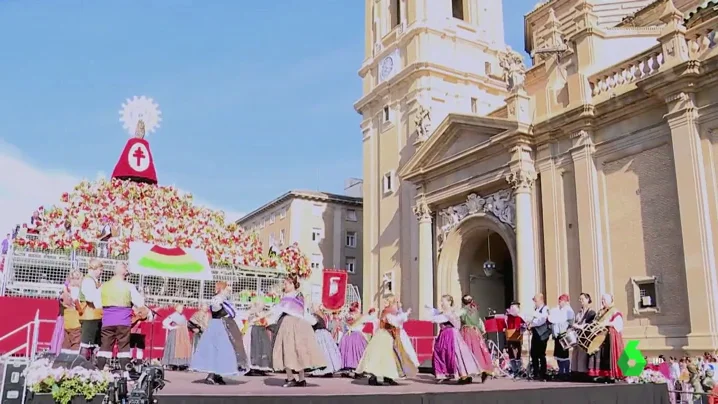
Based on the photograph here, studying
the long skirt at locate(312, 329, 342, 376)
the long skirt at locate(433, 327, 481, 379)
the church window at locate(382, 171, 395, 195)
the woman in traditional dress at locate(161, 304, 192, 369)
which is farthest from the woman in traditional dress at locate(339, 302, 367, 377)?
the church window at locate(382, 171, 395, 195)

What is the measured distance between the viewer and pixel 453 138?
23156 mm

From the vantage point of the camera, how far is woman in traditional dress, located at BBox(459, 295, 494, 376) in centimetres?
1191

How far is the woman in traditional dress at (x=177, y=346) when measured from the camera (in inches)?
668

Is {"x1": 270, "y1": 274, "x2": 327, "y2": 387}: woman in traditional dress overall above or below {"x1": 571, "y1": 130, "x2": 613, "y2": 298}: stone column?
below

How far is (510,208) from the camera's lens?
2061 cm

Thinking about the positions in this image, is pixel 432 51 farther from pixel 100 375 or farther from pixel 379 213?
pixel 100 375

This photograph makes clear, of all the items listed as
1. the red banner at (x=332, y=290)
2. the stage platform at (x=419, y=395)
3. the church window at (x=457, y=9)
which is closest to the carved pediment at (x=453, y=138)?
the red banner at (x=332, y=290)

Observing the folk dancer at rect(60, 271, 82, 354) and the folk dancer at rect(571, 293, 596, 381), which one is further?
the folk dancer at rect(571, 293, 596, 381)

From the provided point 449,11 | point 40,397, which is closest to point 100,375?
point 40,397

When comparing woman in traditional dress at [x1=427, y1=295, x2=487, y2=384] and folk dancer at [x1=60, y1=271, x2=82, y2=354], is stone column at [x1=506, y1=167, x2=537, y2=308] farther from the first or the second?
folk dancer at [x1=60, y1=271, x2=82, y2=354]

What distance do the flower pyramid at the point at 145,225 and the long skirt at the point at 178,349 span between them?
10.8 ft

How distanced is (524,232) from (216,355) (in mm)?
12154

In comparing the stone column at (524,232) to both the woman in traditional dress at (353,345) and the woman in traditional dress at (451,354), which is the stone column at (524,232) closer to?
the woman in traditional dress at (353,345)

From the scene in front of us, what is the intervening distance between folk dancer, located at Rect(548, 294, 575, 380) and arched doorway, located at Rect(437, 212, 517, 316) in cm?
859
